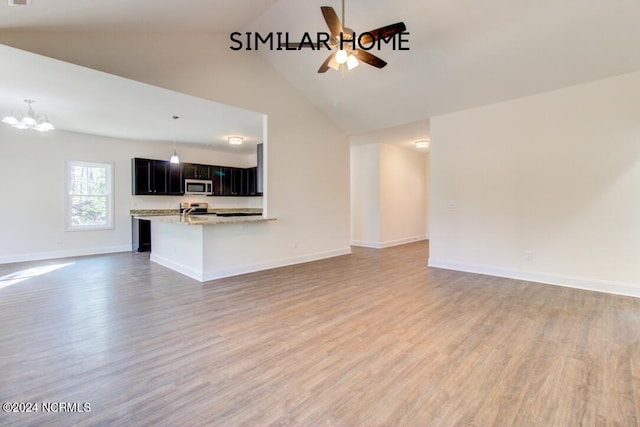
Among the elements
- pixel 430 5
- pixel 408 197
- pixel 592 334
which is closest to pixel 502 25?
pixel 430 5

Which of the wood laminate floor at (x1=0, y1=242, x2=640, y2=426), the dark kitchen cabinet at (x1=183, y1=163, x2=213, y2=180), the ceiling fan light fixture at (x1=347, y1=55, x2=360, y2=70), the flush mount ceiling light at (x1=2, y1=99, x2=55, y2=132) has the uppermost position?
the ceiling fan light fixture at (x1=347, y1=55, x2=360, y2=70)

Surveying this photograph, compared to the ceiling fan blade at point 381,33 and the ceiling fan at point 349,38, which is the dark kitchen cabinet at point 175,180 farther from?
the ceiling fan blade at point 381,33

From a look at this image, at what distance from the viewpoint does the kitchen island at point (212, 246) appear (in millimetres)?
4250

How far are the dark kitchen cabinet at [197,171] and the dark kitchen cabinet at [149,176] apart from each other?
→ 0.49 meters

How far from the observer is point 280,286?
4000mm

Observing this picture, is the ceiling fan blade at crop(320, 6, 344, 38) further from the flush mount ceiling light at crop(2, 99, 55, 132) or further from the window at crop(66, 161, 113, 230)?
the window at crop(66, 161, 113, 230)

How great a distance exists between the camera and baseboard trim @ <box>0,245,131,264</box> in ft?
18.1

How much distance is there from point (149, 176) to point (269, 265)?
4128 millimetres

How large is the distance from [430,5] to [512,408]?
3.87 m

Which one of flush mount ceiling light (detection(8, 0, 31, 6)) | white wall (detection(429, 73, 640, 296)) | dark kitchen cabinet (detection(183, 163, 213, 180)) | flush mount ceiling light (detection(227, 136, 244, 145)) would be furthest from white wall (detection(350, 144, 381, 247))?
flush mount ceiling light (detection(8, 0, 31, 6))

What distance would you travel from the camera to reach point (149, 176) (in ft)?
22.7

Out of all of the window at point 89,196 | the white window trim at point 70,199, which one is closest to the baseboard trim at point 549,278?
the white window trim at point 70,199

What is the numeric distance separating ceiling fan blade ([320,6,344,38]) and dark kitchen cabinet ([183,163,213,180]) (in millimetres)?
5931

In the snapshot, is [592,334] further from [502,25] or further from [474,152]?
[502,25]
